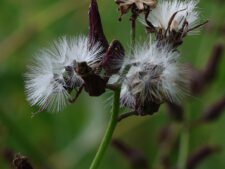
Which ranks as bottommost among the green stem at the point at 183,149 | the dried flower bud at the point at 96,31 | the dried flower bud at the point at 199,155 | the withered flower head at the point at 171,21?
the dried flower bud at the point at 199,155

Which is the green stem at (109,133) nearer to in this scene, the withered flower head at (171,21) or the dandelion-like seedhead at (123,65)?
the dandelion-like seedhead at (123,65)

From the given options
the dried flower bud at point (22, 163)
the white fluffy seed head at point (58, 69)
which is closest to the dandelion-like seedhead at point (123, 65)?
the white fluffy seed head at point (58, 69)

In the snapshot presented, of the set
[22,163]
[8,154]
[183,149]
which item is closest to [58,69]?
[22,163]

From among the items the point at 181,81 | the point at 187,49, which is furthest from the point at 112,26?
the point at 181,81

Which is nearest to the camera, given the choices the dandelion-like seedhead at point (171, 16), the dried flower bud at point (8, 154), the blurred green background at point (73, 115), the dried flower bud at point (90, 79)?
the dried flower bud at point (90, 79)

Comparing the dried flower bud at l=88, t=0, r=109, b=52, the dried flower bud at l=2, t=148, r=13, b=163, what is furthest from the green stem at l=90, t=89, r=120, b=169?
the dried flower bud at l=2, t=148, r=13, b=163

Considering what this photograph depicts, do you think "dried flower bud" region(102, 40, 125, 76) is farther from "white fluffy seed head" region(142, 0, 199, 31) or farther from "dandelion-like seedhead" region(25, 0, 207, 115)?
"white fluffy seed head" region(142, 0, 199, 31)
